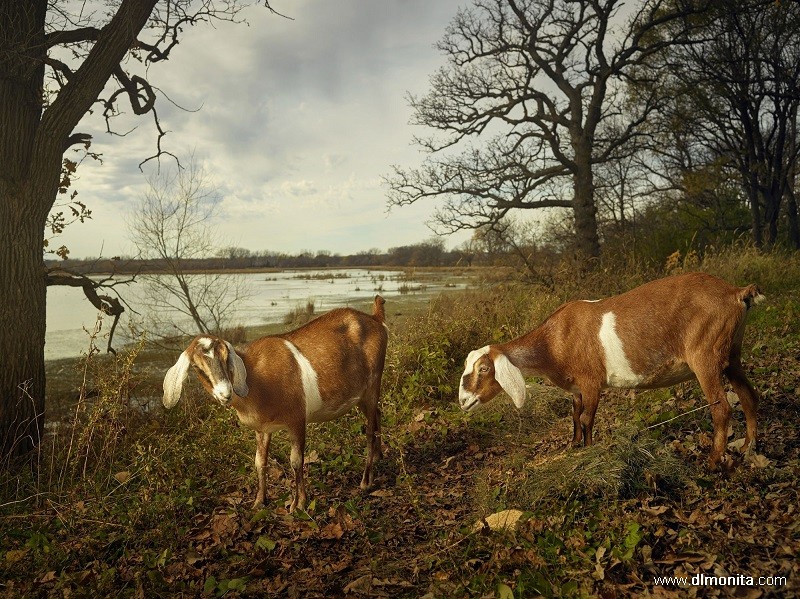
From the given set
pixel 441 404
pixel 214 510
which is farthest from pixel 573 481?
pixel 441 404

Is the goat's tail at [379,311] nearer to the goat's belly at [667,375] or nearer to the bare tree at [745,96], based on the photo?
the goat's belly at [667,375]

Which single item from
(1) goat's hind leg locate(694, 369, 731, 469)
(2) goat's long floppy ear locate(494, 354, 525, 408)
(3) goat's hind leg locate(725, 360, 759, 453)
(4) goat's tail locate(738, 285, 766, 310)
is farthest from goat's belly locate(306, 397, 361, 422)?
(4) goat's tail locate(738, 285, 766, 310)

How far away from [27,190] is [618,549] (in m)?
8.14

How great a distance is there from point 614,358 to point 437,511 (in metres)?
2.20

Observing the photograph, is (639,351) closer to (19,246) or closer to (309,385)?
(309,385)

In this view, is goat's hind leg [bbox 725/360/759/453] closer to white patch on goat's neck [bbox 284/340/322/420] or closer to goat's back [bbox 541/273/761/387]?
goat's back [bbox 541/273/761/387]

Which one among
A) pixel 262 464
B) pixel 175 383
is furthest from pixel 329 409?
pixel 175 383

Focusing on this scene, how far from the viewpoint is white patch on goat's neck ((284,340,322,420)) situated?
5.00 m

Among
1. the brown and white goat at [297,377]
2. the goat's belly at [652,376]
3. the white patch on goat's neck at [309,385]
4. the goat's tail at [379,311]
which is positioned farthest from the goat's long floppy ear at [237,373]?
the goat's belly at [652,376]
